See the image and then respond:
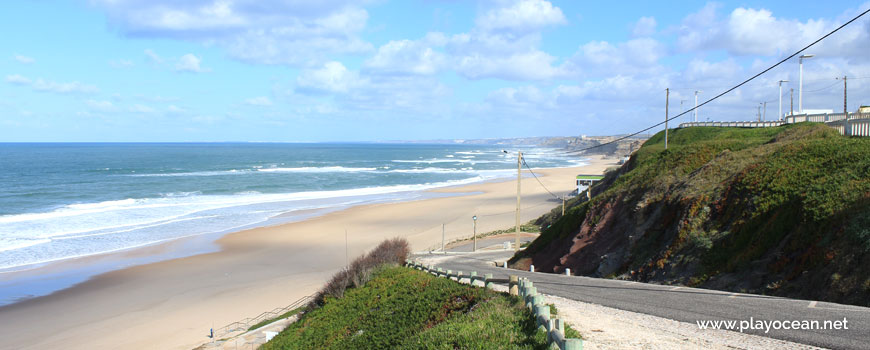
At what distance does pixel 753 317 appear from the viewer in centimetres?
898

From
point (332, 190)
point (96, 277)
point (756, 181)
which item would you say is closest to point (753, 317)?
point (756, 181)

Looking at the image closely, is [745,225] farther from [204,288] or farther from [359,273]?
[204,288]

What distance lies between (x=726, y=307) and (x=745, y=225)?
5301 millimetres

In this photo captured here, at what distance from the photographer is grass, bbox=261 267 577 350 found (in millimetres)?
8609

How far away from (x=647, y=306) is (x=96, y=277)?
1027 inches

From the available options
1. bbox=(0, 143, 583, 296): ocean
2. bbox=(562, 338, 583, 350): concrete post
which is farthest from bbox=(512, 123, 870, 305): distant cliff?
bbox=(0, 143, 583, 296): ocean

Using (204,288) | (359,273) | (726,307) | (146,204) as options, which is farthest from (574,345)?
(146,204)

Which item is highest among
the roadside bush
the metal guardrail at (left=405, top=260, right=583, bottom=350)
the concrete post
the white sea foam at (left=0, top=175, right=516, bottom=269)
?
the concrete post

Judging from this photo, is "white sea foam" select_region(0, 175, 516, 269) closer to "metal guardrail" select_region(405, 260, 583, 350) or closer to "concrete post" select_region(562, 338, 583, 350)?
"metal guardrail" select_region(405, 260, 583, 350)

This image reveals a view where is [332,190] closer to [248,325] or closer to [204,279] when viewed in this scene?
[204,279]

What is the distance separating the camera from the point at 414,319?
11.4 metres

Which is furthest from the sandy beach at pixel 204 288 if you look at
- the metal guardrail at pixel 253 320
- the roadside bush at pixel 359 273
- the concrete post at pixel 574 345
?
the concrete post at pixel 574 345

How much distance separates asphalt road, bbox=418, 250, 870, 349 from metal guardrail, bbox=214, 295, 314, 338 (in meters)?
11.5

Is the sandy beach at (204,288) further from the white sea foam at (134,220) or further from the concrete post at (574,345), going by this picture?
the concrete post at (574,345)
